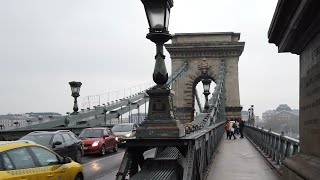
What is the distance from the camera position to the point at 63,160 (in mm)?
9180

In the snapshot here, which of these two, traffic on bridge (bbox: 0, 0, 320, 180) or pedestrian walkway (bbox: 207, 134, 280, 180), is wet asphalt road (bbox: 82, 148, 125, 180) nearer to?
traffic on bridge (bbox: 0, 0, 320, 180)

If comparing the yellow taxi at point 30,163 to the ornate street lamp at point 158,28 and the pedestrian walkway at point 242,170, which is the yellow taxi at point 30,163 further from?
the pedestrian walkway at point 242,170

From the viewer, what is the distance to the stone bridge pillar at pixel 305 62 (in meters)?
4.77

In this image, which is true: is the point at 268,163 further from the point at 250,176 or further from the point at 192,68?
the point at 192,68

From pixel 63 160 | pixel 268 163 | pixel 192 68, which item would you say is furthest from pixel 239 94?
pixel 63 160

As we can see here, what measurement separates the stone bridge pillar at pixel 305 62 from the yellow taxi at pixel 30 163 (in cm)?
403

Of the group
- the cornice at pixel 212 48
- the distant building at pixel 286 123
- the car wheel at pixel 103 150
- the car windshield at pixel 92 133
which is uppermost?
the cornice at pixel 212 48

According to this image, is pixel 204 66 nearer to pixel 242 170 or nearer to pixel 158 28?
pixel 242 170

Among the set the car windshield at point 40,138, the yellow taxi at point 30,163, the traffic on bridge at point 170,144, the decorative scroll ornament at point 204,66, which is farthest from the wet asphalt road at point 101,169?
the decorative scroll ornament at point 204,66

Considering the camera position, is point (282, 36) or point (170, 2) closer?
point (282, 36)

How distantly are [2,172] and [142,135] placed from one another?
7.66 ft

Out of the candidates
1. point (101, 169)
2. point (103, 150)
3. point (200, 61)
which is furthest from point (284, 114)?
point (101, 169)

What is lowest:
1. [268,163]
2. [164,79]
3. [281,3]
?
[268,163]

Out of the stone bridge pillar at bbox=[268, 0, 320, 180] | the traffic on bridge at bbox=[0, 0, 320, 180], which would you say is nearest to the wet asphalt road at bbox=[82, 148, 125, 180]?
the traffic on bridge at bbox=[0, 0, 320, 180]
